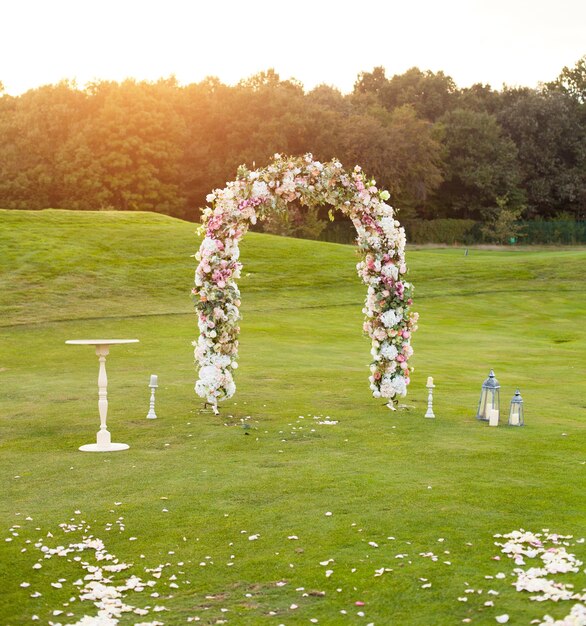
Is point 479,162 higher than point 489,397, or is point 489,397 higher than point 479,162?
point 479,162

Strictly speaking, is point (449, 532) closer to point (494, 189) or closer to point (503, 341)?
point (503, 341)

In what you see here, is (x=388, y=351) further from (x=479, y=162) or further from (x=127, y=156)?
(x=479, y=162)

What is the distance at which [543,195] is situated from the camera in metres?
91.8

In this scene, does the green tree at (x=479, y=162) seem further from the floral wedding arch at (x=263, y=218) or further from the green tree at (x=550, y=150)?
the floral wedding arch at (x=263, y=218)

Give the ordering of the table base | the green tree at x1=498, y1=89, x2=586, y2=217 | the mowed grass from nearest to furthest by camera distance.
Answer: the mowed grass, the table base, the green tree at x1=498, y1=89, x2=586, y2=217

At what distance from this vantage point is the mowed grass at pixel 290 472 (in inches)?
346

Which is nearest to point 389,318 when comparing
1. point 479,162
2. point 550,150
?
point 479,162

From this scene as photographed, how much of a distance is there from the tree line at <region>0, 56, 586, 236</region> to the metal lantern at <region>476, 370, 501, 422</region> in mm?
52273

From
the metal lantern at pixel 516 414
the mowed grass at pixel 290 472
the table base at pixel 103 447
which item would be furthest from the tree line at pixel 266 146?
the table base at pixel 103 447

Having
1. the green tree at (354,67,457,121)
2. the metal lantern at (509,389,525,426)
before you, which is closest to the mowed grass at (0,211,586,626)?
the metal lantern at (509,389,525,426)

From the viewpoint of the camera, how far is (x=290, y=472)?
13.1 meters

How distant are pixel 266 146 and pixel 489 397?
6452cm

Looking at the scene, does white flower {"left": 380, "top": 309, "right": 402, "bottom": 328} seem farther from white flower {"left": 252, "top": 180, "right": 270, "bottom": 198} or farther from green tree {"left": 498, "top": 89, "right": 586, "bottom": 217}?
green tree {"left": 498, "top": 89, "right": 586, "bottom": 217}

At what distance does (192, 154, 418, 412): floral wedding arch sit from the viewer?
18516 millimetres
